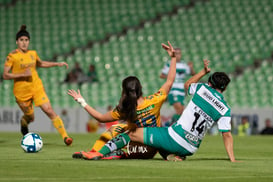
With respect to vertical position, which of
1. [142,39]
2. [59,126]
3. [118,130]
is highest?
[142,39]

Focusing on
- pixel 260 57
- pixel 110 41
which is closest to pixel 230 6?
pixel 260 57

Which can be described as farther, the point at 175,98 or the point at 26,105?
the point at 175,98

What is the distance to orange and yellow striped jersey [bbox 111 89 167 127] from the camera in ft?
25.2

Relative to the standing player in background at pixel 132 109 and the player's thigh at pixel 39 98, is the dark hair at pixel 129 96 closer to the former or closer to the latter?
the standing player in background at pixel 132 109

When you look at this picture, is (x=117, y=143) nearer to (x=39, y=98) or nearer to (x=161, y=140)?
(x=161, y=140)

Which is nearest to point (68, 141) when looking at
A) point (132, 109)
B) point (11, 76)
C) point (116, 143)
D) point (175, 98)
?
point (11, 76)

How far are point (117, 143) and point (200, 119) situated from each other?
3.57 feet

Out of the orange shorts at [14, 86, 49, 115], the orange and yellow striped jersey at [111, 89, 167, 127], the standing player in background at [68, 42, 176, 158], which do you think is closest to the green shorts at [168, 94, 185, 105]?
the orange shorts at [14, 86, 49, 115]

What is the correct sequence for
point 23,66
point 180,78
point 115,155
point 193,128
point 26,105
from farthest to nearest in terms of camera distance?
point 180,78
point 26,105
point 23,66
point 115,155
point 193,128

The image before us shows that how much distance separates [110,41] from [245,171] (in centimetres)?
1860

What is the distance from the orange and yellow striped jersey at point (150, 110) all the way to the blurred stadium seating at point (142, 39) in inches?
506

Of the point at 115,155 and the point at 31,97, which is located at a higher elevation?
the point at 31,97

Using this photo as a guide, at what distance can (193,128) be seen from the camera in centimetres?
753

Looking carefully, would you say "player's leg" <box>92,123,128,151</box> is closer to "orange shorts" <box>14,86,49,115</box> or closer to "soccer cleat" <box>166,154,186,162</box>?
"soccer cleat" <box>166,154,186,162</box>
